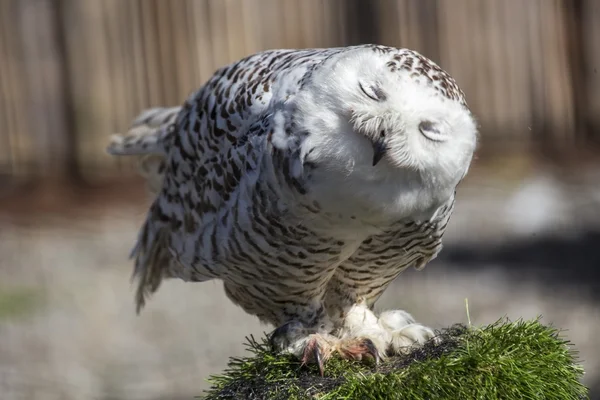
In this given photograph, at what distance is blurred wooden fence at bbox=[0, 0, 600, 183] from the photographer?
17.7 ft

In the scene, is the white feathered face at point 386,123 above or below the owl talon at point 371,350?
above

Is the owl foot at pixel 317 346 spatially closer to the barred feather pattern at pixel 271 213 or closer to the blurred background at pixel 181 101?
the barred feather pattern at pixel 271 213

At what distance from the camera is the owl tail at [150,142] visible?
3332mm

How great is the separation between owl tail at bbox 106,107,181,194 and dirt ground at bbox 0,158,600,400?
1.62 m

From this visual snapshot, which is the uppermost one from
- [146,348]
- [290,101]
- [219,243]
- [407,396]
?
[290,101]

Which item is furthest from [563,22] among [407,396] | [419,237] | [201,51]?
[407,396]

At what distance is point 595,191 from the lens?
546 centimetres

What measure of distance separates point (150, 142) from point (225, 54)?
7.08 ft

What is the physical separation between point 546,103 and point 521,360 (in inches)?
138

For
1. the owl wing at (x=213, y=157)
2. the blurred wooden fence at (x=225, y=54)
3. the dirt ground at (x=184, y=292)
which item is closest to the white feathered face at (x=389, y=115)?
the owl wing at (x=213, y=157)

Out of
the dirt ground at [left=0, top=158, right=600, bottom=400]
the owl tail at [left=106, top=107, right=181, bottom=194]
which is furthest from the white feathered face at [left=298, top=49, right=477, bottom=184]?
the dirt ground at [left=0, top=158, right=600, bottom=400]

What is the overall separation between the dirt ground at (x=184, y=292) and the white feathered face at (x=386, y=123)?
2.71 m

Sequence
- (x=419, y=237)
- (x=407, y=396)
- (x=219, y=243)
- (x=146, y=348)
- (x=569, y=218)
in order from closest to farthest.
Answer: (x=407, y=396) < (x=419, y=237) < (x=219, y=243) < (x=146, y=348) < (x=569, y=218)

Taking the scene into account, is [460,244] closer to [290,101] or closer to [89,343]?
[89,343]
